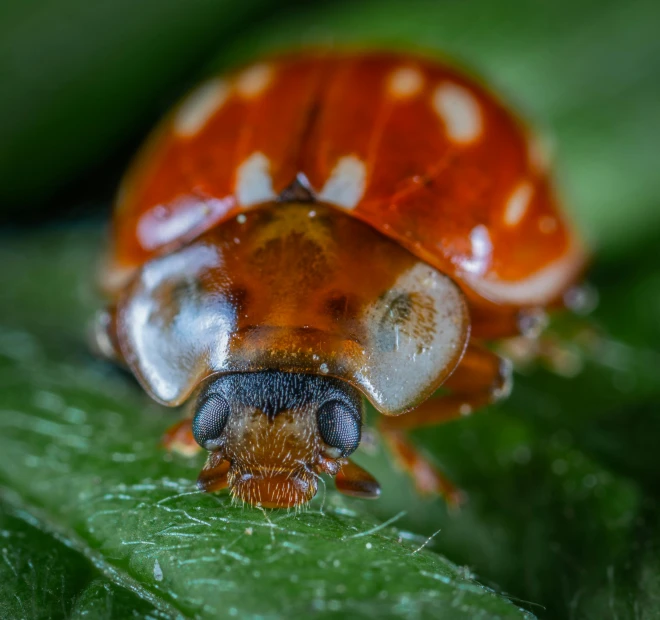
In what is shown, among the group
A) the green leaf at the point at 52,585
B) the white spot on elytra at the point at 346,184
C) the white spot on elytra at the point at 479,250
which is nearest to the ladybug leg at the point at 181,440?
the green leaf at the point at 52,585

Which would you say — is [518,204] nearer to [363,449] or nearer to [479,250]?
[479,250]

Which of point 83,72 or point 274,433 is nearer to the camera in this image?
point 274,433

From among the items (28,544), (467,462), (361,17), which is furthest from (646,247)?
(28,544)

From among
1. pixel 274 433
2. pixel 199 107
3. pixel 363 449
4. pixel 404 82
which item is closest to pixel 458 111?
pixel 404 82

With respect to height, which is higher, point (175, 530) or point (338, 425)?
point (338, 425)

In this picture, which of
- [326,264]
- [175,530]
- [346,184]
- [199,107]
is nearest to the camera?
[175,530]

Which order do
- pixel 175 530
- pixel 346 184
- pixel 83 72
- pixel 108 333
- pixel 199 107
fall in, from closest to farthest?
pixel 175 530
pixel 346 184
pixel 108 333
pixel 199 107
pixel 83 72

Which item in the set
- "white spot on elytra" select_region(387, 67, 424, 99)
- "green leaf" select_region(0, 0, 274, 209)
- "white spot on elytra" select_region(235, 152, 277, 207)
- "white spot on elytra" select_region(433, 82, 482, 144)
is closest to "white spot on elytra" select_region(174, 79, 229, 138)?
"white spot on elytra" select_region(235, 152, 277, 207)

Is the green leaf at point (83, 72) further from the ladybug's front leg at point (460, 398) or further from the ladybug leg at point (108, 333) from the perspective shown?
the ladybug's front leg at point (460, 398)

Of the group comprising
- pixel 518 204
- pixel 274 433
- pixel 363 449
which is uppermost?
pixel 518 204
